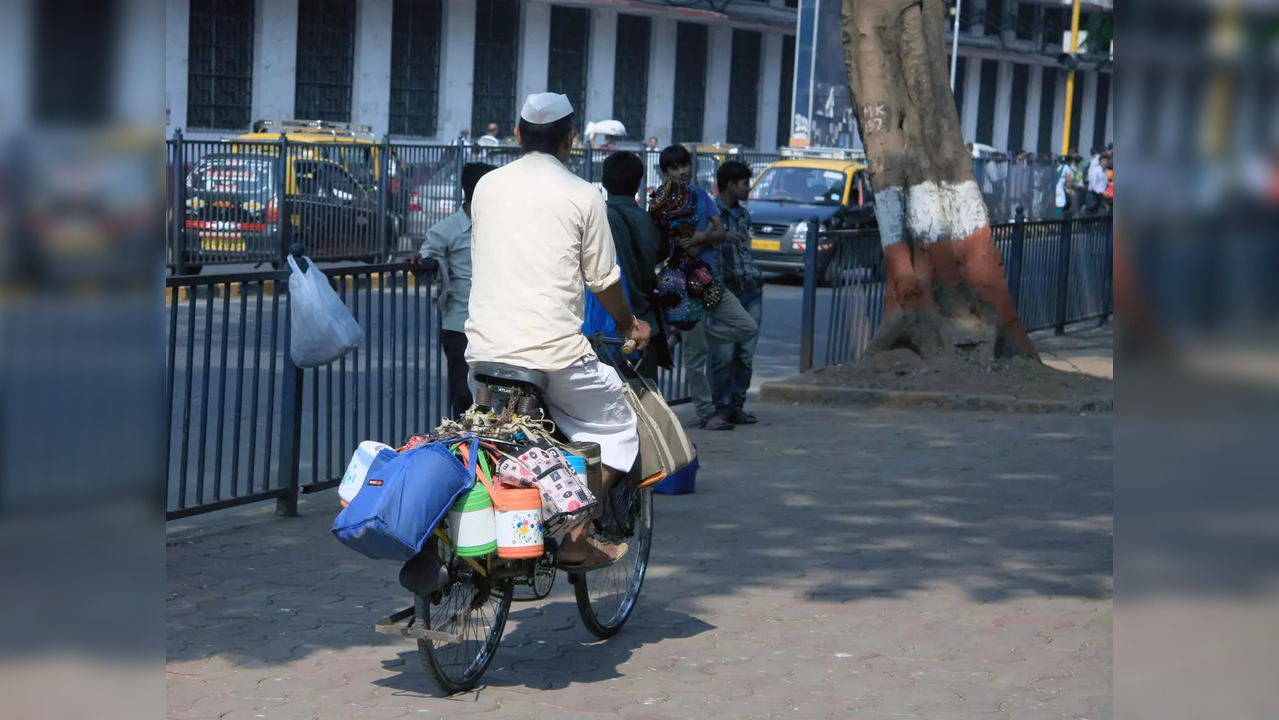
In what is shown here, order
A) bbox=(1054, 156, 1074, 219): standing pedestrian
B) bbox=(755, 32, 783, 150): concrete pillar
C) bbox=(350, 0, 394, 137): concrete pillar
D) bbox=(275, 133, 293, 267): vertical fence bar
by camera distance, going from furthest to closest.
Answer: bbox=(755, 32, 783, 150): concrete pillar → bbox=(1054, 156, 1074, 219): standing pedestrian → bbox=(350, 0, 394, 137): concrete pillar → bbox=(275, 133, 293, 267): vertical fence bar

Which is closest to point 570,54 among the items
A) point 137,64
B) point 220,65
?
point 220,65

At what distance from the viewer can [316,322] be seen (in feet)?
22.4

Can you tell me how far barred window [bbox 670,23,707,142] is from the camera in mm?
41969

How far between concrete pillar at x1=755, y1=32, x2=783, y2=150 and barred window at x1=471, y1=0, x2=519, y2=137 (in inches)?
382

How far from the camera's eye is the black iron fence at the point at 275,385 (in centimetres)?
708

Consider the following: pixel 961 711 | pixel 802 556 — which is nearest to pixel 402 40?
pixel 802 556

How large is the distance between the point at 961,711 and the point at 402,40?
3121 centimetres

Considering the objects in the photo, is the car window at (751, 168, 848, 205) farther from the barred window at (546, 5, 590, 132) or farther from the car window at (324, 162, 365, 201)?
the barred window at (546, 5, 590, 132)

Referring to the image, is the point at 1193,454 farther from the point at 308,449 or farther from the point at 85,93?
the point at 308,449

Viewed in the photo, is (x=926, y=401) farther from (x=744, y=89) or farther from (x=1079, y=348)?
(x=744, y=89)

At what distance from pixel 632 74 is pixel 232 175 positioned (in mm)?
21476

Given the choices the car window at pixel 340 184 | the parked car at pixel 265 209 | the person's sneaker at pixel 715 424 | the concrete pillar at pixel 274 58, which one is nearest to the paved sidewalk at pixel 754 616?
the person's sneaker at pixel 715 424

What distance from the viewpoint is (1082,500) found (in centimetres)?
855

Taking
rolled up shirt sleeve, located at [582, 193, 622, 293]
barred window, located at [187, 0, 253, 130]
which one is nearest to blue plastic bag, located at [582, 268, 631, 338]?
rolled up shirt sleeve, located at [582, 193, 622, 293]
